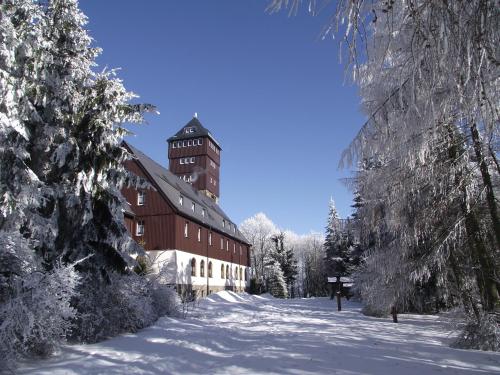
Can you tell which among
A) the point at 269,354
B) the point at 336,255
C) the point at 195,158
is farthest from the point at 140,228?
the point at 269,354

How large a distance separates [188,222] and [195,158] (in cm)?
1691

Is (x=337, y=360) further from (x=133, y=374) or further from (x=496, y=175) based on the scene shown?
(x=496, y=175)

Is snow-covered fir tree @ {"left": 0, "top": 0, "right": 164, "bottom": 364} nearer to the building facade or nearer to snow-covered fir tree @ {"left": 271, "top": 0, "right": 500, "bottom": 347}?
snow-covered fir tree @ {"left": 271, "top": 0, "right": 500, "bottom": 347}

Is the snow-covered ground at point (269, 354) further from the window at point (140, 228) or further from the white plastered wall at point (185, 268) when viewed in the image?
the window at point (140, 228)

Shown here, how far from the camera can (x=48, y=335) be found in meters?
7.73

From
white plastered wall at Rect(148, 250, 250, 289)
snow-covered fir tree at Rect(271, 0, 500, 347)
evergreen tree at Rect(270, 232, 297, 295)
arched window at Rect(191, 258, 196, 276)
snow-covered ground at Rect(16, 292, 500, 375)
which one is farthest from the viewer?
evergreen tree at Rect(270, 232, 297, 295)

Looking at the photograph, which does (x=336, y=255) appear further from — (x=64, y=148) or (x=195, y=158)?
(x=64, y=148)

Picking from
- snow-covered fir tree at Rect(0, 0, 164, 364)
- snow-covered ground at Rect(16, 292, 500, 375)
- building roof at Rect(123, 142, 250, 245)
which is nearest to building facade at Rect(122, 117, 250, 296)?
building roof at Rect(123, 142, 250, 245)

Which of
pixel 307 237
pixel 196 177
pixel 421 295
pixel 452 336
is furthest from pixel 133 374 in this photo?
pixel 307 237

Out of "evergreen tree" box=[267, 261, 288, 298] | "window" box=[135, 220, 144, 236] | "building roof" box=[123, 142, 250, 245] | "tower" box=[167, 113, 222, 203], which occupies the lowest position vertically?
"evergreen tree" box=[267, 261, 288, 298]

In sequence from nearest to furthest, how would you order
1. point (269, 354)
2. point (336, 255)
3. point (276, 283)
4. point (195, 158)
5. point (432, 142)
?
point (432, 142), point (269, 354), point (336, 255), point (195, 158), point (276, 283)

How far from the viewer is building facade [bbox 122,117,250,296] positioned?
3042 centimetres

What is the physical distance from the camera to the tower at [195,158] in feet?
158

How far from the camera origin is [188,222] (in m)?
33.1
